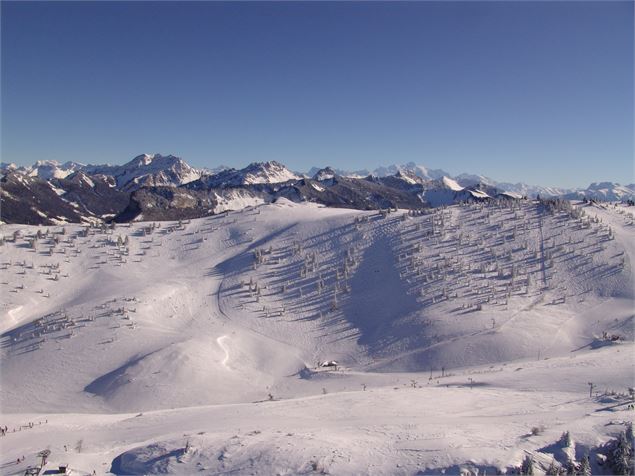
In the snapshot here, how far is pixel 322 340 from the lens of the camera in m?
39.8

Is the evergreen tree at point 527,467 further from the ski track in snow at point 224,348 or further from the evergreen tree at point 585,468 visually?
the ski track in snow at point 224,348

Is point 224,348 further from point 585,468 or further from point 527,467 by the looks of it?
point 585,468

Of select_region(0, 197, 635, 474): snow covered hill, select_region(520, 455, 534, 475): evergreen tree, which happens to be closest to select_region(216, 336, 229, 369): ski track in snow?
select_region(0, 197, 635, 474): snow covered hill

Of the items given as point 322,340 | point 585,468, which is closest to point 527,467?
point 585,468

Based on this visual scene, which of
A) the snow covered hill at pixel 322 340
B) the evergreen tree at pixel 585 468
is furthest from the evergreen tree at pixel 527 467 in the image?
the evergreen tree at pixel 585 468

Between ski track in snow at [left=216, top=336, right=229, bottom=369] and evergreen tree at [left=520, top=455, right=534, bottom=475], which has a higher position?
evergreen tree at [left=520, top=455, right=534, bottom=475]

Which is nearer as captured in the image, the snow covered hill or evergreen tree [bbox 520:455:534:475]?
evergreen tree [bbox 520:455:534:475]

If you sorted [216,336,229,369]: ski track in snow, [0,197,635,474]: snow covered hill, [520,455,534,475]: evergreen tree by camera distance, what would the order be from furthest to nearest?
[216,336,229,369]: ski track in snow
[0,197,635,474]: snow covered hill
[520,455,534,475]: evergreen tree

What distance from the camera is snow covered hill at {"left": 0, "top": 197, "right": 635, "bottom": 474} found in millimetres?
18922

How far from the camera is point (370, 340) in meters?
38.9

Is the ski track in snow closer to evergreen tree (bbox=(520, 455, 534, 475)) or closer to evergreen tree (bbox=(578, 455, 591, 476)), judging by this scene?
evergreen tree (bbox=(520, 455, 534, 475))

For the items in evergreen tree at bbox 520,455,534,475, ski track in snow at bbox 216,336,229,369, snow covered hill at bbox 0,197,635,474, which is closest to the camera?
evergreen tree at bbox 520,455,534,475

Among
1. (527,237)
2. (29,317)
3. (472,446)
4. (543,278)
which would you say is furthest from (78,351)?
(527,237)

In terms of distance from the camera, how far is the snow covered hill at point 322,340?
18.9 meters
